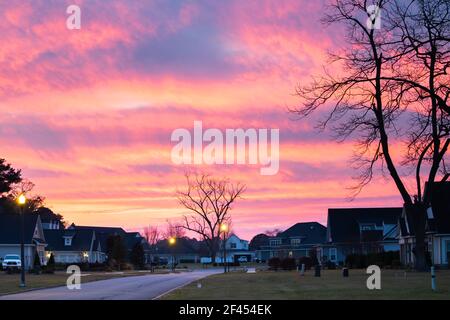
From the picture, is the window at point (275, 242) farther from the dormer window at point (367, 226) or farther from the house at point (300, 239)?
the dormer window at point (367, 226)

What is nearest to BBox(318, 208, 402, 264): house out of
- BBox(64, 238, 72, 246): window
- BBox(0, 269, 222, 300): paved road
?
BBox(64, 238, 72, 246): window

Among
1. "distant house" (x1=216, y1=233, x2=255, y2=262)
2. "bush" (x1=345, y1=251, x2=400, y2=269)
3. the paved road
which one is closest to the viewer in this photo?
the paved road

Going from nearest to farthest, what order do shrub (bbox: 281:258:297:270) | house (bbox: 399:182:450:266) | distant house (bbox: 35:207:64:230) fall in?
1. house (bbox: 399:182:450:266)
2. shrub (bbox: 281:258:297:270)
3. distant house (bbox: 35:207:64:230)

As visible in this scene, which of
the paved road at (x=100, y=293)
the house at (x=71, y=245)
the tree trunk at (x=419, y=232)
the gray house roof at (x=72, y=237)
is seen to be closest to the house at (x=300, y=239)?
the house at (x=71, y=245)

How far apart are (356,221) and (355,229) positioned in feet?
4.82

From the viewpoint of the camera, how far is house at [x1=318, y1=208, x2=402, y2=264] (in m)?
88.5

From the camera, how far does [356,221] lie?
307ft

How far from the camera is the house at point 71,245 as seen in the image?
111 meters

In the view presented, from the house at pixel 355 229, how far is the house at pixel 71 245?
38.1 meters

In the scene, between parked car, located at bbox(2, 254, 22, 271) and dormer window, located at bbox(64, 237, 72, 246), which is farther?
dormer window, located at bbox(64, 237, 72, 246)

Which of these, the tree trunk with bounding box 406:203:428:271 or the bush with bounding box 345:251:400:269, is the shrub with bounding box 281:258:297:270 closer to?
the bush with bounding box 345:251:400:269

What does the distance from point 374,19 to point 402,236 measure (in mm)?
37136

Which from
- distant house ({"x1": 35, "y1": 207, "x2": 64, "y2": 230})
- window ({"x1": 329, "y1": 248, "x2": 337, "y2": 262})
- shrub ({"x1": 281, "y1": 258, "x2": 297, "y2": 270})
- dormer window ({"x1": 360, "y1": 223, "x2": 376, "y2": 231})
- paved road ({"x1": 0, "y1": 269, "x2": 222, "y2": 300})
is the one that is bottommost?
paved road ({"x1": 0, "y1": 269, "x2": 222, "y2": 300})
